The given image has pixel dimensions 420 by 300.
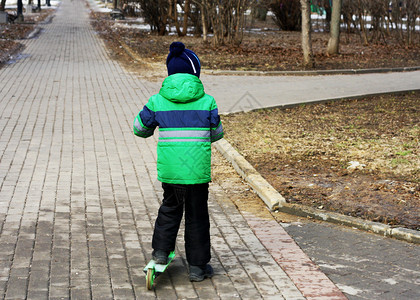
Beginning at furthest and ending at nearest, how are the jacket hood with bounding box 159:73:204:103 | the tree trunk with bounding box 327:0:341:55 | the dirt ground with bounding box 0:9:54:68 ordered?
the tree trunk with bounding box 327:0:341:55
the dirt ground with bounding box 0:9:54:68
the jacket hood with bounding box 159:73:204:103

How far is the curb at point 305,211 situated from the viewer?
18.5 feet

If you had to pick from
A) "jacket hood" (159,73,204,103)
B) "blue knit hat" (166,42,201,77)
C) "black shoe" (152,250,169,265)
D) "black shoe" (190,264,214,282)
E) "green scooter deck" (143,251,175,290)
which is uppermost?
"blue knit hat" (166,42,201,77)

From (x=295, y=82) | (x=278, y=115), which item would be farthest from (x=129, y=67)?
(x=278, y=115)

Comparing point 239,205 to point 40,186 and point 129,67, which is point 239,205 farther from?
point 129,67

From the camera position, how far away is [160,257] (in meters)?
4.59

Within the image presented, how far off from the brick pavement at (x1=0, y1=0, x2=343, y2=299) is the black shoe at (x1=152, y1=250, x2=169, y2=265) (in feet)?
0.63

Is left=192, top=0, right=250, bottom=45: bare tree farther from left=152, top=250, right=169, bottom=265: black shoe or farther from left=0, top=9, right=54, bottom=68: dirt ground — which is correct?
left=152, top=250, right=169, bottom=265: black shoe

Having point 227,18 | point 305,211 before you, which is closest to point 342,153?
point 305,211

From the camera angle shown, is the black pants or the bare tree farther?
the bare tree

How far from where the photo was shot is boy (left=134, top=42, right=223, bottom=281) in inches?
177

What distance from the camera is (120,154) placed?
8.59 meters

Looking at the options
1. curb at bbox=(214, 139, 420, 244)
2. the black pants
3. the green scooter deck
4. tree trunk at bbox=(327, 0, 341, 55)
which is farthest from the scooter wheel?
tree trunk at bbox=(327, 0, 341, 55)

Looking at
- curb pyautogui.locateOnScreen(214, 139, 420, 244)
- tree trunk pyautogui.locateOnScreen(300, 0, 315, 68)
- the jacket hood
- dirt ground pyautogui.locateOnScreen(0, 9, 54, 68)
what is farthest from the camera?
dirt ground pyautogui.locateOnScreen(0, 9, 54, 68)

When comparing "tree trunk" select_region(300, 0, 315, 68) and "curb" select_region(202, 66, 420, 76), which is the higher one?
"tree trunk" select_region(300, 0, 315, 68)
